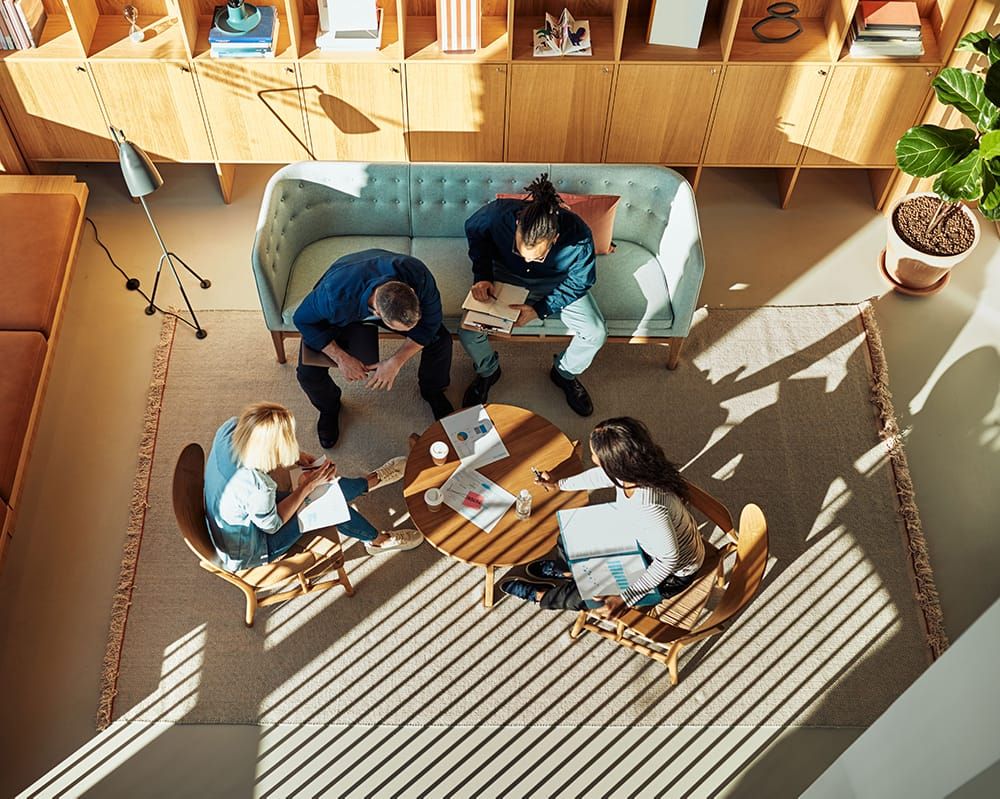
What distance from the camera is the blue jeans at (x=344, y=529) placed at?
11.6ft

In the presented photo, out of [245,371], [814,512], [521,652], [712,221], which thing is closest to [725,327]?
[712,221]

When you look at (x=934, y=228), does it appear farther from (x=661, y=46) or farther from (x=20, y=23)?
(x=20, y=23)

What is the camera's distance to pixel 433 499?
3.69 meters

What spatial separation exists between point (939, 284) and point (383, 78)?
3.21m

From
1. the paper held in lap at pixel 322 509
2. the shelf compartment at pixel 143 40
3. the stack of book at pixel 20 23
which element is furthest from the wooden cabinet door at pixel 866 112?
the stack of book at pixel 20 23

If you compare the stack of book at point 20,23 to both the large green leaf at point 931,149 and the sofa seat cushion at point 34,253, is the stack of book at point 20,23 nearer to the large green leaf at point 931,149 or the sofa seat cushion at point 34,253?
the sofa seat cushion at point 34,253

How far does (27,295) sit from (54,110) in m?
1.21

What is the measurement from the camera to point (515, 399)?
181 inches

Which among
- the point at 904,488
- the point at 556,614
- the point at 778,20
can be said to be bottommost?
the point at 556,614

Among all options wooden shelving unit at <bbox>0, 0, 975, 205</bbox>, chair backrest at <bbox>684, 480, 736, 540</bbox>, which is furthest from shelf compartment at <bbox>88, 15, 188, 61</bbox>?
chair backrest at <bbox>684, 480, 736, 540</bbox>

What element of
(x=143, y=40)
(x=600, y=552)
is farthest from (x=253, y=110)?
(x=600, y=552)

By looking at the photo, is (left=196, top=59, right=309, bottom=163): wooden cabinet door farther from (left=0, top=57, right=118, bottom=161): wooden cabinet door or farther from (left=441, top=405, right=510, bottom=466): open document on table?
(left=441, top=405, right=510, bottom=466): open document on table

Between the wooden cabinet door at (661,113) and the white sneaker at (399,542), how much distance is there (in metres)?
2.45

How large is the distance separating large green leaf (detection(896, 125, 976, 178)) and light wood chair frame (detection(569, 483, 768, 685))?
75.2 inches
